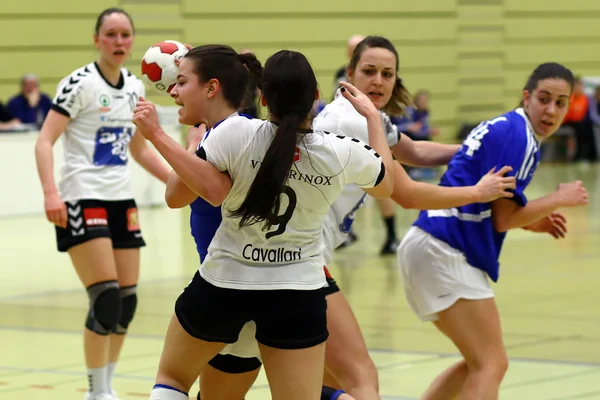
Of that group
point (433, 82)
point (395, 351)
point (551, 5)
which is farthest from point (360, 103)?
point (551, 5)

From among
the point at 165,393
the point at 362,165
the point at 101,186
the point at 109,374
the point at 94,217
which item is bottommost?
the point at 109,374

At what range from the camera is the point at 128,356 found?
693 centimetres

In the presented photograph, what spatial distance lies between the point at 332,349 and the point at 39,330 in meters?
3.80

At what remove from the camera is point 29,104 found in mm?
15703

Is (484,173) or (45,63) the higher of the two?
(45,63)

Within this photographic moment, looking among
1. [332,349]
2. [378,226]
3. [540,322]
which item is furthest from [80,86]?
[378,226]

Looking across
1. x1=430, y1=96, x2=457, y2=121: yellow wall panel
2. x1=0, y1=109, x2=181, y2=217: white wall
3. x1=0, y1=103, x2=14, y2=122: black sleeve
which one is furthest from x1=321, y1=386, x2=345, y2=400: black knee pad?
x1=430, y1=96, x2=457, y2=121: yellow wall panel

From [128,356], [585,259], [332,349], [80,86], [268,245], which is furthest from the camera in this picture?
[585,259]

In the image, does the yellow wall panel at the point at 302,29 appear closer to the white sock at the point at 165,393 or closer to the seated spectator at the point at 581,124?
the seated spectator at the point at 581,124

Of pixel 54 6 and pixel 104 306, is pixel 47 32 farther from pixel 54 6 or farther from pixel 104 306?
pixel 104 306

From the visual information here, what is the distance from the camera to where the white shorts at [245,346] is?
3.82 m

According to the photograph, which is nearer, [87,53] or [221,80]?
[221,80]

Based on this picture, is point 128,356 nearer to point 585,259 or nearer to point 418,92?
point 585,259

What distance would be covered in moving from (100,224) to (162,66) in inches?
67.7
